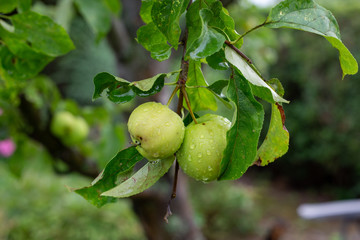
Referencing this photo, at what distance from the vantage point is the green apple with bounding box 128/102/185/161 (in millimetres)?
356

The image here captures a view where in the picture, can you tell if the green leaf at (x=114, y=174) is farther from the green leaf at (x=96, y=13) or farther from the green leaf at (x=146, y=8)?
the green leaf at (x=96, y=13)

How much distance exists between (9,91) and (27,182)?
315cm

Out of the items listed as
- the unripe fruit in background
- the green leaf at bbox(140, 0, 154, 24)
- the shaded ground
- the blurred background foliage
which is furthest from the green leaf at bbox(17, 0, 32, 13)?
the shaded ground

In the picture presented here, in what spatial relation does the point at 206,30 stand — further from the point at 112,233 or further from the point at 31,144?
the point at 112,233

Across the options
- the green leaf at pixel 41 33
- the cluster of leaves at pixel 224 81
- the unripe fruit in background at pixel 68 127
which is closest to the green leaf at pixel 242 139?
the cluster of leaves at pixel 224 81

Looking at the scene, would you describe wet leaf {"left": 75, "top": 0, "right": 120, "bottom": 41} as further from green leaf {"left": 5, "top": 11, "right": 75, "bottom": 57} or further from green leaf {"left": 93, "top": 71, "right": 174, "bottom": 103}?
green leaf {"left": 93, "top": 71, "right": 174, "bottom": 103}

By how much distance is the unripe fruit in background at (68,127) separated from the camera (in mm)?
1358

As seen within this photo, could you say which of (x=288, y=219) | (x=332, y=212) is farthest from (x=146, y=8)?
(x=288, y=219)

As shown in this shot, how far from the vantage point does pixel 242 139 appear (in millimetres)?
344

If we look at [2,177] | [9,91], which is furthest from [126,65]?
[2,177]

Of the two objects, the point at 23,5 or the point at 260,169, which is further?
the point at 260,169

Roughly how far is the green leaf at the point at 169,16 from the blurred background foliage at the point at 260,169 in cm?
188

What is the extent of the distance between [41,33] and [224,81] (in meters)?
0.32

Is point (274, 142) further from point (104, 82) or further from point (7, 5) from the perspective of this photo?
point (7, 5)
